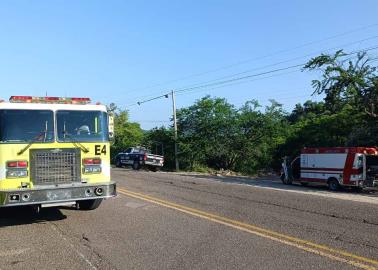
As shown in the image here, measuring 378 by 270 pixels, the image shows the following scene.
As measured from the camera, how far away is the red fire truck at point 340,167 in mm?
23781

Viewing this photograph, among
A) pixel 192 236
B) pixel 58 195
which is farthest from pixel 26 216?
pixel 192 236

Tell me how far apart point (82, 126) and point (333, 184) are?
55.2ft

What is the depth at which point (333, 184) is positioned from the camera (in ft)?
81.9

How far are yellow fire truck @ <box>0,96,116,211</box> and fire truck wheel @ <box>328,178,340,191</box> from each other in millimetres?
16007

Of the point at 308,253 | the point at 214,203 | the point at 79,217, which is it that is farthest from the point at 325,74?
the point at 308,253

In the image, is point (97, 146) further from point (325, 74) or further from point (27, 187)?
point (325, 74)

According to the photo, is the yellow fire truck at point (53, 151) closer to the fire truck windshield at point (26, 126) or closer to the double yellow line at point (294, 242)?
the fire truck windshield at point (26, 126)

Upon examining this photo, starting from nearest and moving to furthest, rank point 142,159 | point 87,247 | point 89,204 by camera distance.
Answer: point 87,247
point 89,204
point 142,159

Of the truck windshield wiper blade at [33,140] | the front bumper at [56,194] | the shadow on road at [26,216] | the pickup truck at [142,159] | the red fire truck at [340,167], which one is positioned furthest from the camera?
the pickup truck at [142,159]

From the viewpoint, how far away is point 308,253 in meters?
8.01

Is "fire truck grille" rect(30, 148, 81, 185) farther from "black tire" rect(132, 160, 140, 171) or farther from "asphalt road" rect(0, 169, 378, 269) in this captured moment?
"black tire" rect(132, 160, 140, 171)

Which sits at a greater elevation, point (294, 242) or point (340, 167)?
point (340, 167)

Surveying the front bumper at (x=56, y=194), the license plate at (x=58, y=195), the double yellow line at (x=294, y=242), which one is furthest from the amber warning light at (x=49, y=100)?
the double yellow line at (x=294, y=242)

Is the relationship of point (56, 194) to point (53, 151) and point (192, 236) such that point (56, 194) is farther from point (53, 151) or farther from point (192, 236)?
point (192, 236)
